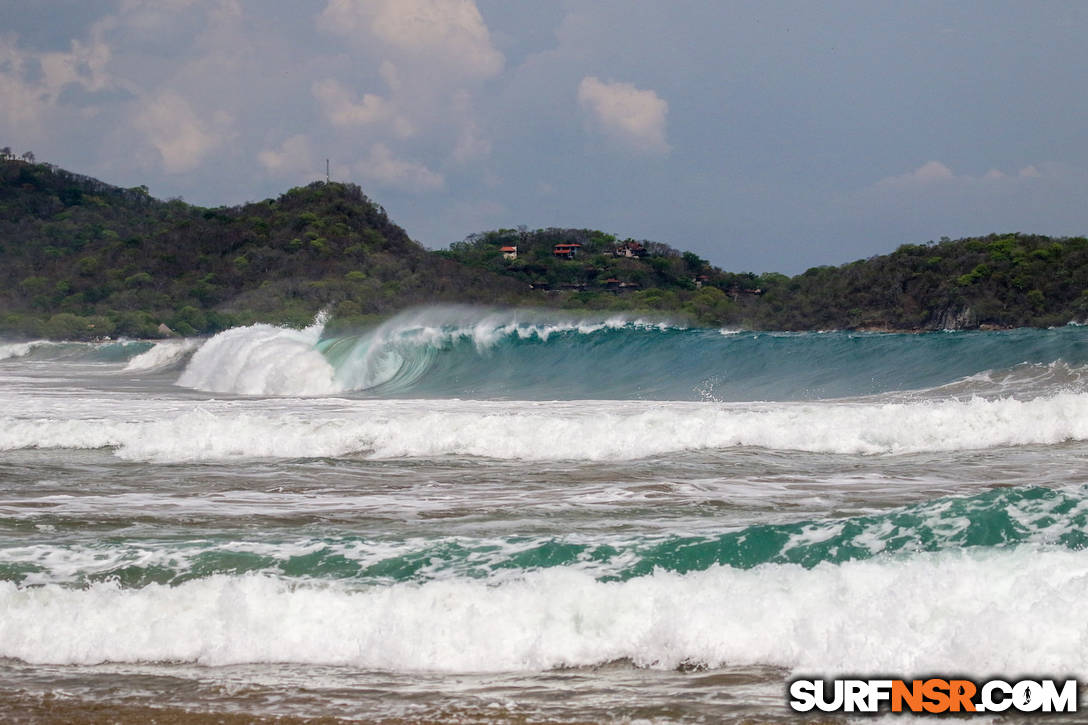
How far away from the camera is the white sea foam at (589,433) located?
43.6 feet

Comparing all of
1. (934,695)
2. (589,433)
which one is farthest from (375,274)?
(934,695)

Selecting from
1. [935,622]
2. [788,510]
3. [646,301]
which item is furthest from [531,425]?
[646,301]

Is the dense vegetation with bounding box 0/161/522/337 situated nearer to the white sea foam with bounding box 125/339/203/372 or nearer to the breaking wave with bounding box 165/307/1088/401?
the white sea foam with bounding box 125/339/203/372

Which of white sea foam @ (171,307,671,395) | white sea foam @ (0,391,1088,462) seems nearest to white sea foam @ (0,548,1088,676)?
white sea foam @ (0,391,1088,462)

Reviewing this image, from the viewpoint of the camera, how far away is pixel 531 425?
14227 mm

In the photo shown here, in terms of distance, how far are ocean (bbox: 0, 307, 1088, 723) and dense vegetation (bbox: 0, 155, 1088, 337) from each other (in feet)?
183

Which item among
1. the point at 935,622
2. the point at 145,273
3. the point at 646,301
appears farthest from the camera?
the point at 145,273

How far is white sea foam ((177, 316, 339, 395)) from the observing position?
28.9 metres

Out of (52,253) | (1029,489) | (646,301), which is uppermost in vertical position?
(52,253)

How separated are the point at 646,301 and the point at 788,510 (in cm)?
8819

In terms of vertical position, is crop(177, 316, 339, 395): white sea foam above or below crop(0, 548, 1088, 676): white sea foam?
above

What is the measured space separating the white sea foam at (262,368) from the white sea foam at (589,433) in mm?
13953

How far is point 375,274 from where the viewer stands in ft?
352

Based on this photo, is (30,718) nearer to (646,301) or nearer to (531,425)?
(531,425)
